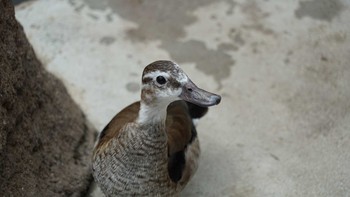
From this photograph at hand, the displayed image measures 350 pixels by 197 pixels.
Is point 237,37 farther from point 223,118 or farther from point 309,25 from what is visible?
point 223,118

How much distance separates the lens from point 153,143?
102 inches

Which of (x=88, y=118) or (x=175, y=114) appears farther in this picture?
(x=88, y=118)

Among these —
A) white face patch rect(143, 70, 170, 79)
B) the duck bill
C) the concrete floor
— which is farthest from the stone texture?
the duck bill

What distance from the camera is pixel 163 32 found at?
429 cm

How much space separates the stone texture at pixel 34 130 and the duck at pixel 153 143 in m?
0.33

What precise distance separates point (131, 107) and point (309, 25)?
1810mm

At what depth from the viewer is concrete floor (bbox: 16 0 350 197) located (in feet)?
10.9

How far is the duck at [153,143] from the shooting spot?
2355 mm

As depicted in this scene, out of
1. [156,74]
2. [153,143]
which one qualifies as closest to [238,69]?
[153,143]

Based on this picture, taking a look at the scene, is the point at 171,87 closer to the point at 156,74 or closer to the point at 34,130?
the point at 156,74

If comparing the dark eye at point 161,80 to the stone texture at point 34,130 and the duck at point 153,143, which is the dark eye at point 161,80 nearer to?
the duck at point 153,143

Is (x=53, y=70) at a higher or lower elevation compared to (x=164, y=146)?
lower

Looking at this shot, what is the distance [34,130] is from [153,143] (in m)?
0.78

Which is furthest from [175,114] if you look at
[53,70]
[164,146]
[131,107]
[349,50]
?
[349,50]
